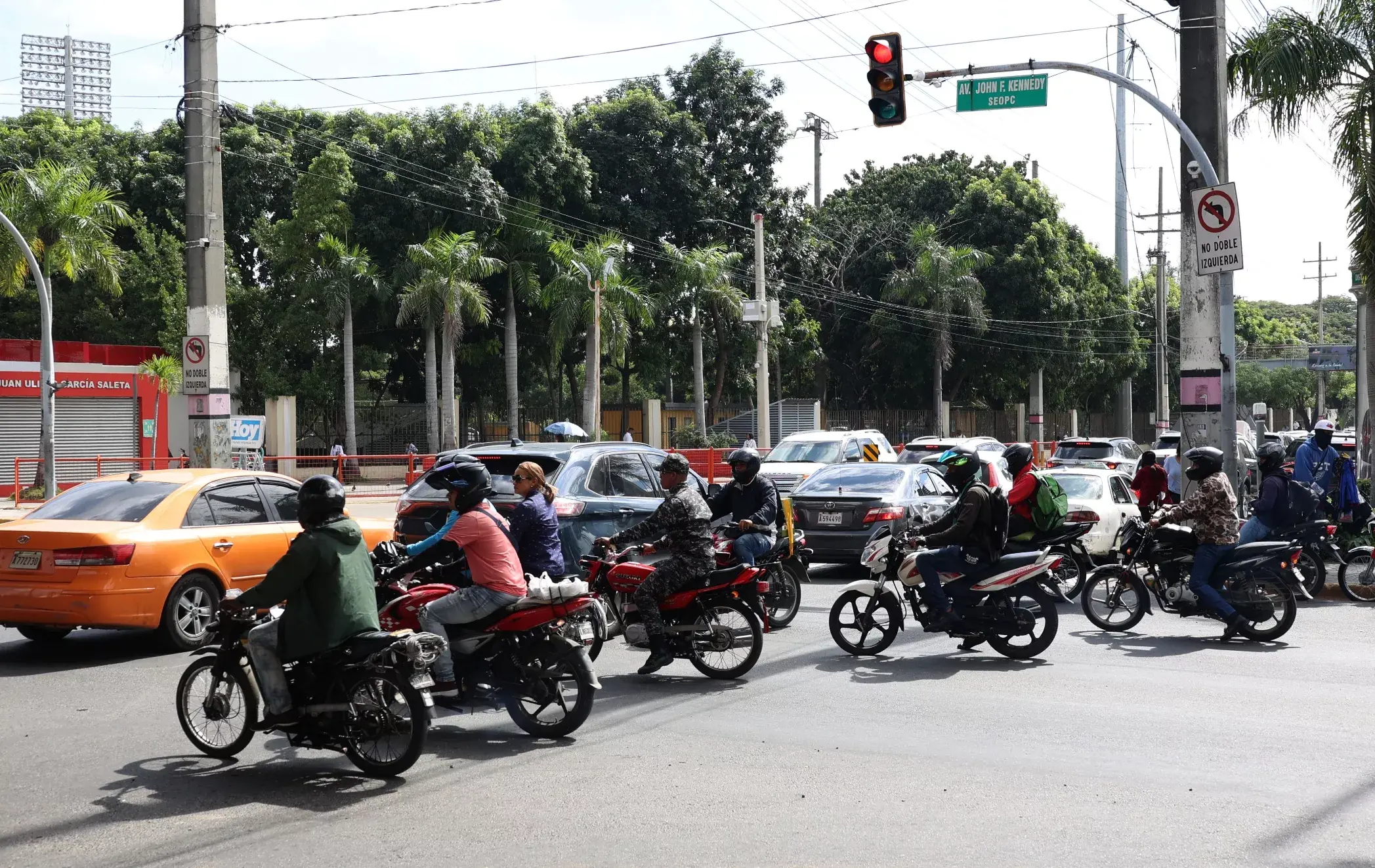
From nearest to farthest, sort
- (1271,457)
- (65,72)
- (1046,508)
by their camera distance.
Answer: (1046,508), (1271,457), (65,72)

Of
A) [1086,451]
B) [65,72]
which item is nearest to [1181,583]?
[1086,451]

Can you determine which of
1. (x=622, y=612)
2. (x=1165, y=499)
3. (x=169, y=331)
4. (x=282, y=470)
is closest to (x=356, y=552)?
(x=622, y=612)

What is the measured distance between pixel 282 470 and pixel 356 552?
31.2 metres

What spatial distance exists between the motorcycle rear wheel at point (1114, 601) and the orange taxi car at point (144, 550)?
23.5 ft

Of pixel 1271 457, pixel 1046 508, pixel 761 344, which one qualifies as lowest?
pixel 1046 508

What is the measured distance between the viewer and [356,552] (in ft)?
22.0

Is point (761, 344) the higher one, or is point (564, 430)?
point (761, 344)

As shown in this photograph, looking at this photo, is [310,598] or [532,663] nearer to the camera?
[310,598]

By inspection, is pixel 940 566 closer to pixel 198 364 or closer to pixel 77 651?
pixel 77 651

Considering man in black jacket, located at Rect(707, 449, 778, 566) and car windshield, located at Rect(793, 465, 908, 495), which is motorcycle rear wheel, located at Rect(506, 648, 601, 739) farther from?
car windshield, located at Rect(793, 465, 908, 495)

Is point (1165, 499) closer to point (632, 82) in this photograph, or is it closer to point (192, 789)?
point (192, 789)

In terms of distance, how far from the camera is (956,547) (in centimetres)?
1035

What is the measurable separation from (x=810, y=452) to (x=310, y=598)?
18093mm

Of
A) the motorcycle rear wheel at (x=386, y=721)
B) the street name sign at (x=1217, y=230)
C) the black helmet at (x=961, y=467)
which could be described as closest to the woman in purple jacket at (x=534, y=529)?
the motorcycle rear wheel at (x=386, y=721)
